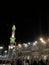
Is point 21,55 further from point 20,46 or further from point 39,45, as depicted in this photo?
point 39,45

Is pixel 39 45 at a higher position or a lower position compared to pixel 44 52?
higher

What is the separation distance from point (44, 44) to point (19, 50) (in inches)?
364

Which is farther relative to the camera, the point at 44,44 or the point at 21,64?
the point at 44,44

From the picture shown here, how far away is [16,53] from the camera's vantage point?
41531mm

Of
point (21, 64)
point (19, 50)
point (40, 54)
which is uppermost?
point (19, 50)

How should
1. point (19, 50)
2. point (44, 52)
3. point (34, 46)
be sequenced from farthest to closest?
point (19, 50), point (34, 46), point (44, 52)

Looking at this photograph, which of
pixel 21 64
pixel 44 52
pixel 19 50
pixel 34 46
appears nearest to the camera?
pixel 21 64

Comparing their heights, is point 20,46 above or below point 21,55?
above

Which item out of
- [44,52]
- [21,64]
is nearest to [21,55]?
[44,52]

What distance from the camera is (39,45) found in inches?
1524

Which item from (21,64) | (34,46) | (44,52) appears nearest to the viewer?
(21,64)

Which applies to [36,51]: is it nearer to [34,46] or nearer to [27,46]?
[34,46]

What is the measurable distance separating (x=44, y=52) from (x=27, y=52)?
20.7 ft

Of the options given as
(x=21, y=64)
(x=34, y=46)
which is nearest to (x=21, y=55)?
(x=34, y=46)
